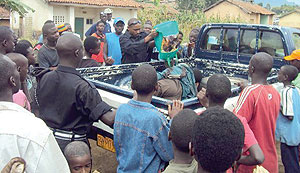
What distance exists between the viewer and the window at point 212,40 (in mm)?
5980

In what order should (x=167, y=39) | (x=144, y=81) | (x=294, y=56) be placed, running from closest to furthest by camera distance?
(x=144, y=81)
(x=167, y=39)
(x=294, y=56)

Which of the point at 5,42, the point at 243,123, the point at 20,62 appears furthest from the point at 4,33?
the point at 243,123

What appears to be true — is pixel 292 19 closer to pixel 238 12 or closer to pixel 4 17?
pixel 238 12

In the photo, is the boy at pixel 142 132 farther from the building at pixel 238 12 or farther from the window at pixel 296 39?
the building at pixel 238 12

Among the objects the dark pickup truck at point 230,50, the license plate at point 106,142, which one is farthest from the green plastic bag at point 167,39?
the license plate at point 106,142

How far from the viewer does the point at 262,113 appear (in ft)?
9.28

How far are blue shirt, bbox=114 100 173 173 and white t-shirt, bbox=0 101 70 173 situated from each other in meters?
1.07

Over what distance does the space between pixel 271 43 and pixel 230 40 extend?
76 centimetres

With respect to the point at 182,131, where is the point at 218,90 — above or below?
above

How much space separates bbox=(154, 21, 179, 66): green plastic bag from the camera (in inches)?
164

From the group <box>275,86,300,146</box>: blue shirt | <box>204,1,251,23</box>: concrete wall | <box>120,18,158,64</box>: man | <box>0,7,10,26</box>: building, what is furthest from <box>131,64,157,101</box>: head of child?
<box>204,1,251,23</box>: concrete wall

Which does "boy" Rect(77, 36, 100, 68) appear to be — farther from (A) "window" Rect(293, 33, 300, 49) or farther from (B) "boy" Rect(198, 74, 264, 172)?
(A) "window" Rect(293, 33, 300, 49)

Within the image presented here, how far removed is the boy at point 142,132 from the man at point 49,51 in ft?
7.25

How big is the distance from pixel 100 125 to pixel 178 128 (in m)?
1.57
